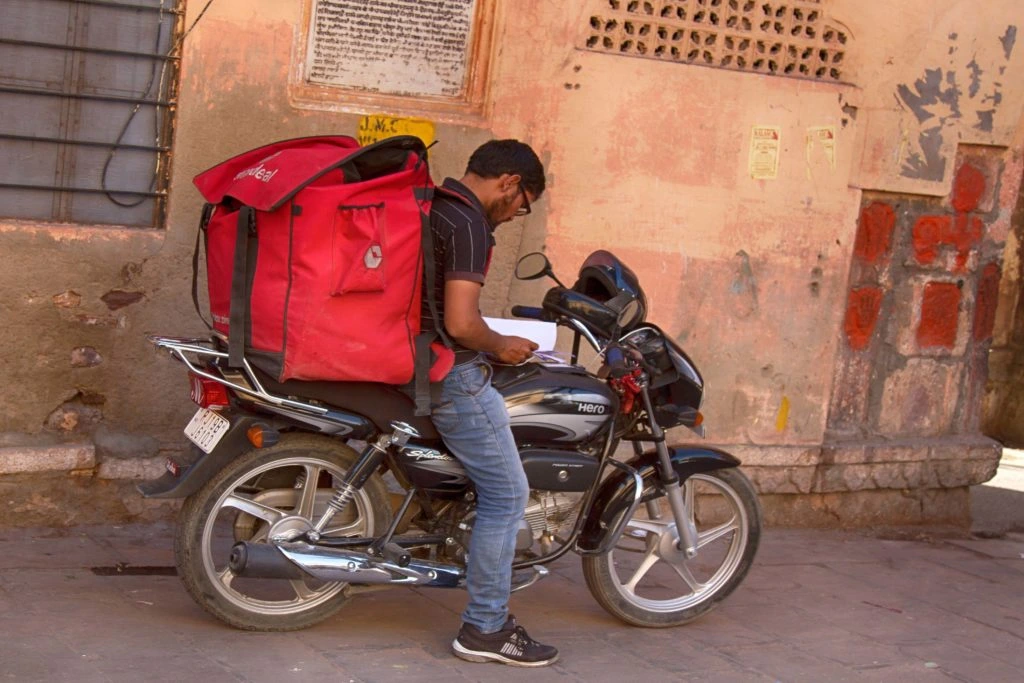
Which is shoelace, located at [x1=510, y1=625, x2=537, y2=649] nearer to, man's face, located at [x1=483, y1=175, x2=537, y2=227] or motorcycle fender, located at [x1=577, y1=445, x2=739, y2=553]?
motorcycle fender, located at [x1=577, y1=445, x2=739, y2=553]

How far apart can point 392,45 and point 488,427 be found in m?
2.17

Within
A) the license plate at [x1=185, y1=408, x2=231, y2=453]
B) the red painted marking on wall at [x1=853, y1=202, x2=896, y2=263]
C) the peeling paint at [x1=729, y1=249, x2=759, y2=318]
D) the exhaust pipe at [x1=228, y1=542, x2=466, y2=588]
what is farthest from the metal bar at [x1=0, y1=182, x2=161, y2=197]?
the red painted marking on wall at [x1=853, y1=202, x2=896, y2=263]

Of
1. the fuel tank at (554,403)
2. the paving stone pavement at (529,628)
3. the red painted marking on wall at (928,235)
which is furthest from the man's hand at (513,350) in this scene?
the red painted marking on wall at (928,235)

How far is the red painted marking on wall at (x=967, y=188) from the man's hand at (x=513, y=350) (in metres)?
3.62

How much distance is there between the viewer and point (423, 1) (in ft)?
19.4

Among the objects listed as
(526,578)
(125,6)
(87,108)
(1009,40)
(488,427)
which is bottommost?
(526,578)

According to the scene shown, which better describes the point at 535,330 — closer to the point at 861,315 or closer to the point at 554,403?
the point at 554,403

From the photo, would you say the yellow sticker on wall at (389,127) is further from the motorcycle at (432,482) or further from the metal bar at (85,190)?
the motorcycle at (432,482)

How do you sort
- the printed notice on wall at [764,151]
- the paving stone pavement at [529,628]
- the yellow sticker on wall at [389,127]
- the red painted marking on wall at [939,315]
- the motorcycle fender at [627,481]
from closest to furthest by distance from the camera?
1. the paving stone pavement at [529,628]
2. the motorcycle fender at [627,481]
3. the yellow sticker on wall at [389,127]
4. the printed notice on wall at [764,151]
5. the red painted marking on wall at [939,315]

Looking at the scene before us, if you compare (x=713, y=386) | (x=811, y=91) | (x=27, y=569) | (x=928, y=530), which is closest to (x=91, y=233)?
(x=27, y=569)

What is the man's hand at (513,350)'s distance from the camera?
443 centimetres

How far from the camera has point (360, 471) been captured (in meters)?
4.47

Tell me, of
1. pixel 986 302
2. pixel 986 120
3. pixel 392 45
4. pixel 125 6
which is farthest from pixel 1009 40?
pixel 125 6

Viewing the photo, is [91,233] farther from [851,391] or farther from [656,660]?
[851,391]
